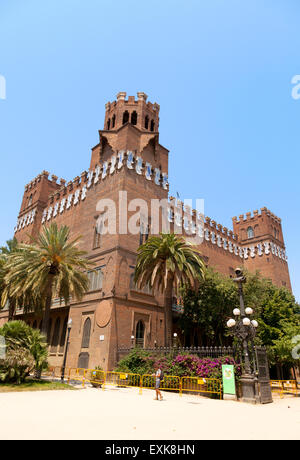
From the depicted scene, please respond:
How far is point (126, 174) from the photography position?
28.6 metres

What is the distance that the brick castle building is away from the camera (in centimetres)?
2447

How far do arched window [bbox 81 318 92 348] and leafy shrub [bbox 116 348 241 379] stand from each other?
4.43 meters

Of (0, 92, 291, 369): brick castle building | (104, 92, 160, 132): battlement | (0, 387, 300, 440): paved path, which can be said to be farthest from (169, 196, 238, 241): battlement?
(0, 387, 300, 440): paved path

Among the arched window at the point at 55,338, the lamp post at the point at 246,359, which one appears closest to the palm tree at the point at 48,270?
the arched window at the point at 55,338

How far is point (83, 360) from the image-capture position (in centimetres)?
2444

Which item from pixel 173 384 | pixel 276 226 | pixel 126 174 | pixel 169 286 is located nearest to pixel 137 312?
pixel 169 286

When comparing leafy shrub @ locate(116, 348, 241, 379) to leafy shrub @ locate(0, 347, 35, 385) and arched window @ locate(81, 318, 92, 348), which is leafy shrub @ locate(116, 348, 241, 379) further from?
leafy shrub @ locate(0, 347, 35, 385)

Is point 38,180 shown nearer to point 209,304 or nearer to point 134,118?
point 134,118

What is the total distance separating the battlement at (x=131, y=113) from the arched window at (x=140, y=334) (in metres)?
19.5

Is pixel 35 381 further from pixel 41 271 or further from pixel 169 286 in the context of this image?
pixel 169 286

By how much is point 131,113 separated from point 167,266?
19.2 m

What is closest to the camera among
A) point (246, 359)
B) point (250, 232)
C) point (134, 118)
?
point (246, 359)

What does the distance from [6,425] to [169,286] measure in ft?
56.0
